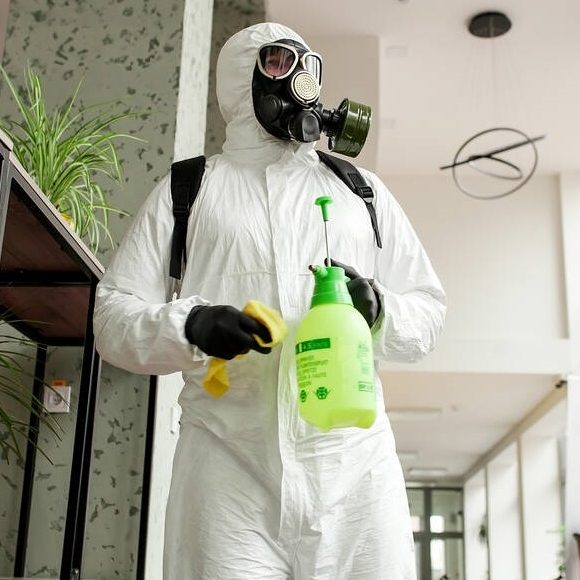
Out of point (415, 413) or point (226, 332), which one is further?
point (415, 413)

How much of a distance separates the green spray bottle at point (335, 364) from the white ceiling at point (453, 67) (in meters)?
4.71

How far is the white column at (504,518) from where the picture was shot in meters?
13.4

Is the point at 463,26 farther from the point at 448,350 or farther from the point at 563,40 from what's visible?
the point at 448,350

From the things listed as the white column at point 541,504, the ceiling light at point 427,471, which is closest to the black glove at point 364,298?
the white column at point 541,504

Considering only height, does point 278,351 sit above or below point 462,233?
below

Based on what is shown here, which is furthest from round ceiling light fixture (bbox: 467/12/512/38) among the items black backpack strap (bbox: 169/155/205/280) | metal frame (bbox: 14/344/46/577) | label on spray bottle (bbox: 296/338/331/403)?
label on spray bottle (bbox: 296/338/331/403)

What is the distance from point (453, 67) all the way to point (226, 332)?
5974 millimetres

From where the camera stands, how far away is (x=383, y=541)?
3.75ft

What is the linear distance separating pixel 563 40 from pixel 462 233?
2820mm

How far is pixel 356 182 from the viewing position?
1397 mm

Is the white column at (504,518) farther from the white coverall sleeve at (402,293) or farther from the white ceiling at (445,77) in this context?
the white coverall sleeve at (402,293)

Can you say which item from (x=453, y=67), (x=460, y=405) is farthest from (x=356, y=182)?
(x=460, y=405)

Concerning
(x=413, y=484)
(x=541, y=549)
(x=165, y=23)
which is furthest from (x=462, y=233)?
(x=413, y=484)

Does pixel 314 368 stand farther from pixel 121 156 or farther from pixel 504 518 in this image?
pixel 504 518
